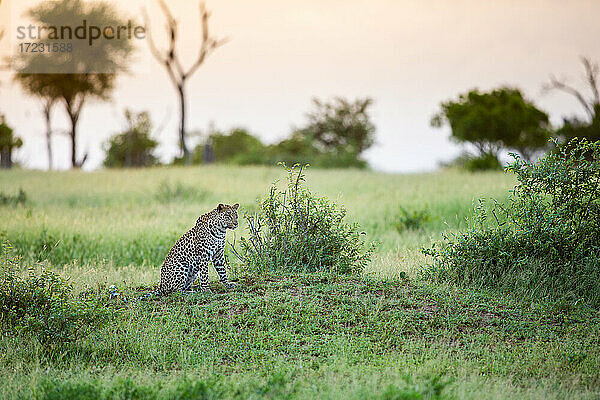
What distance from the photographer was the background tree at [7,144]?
41.9 metres

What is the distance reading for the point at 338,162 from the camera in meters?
46.0

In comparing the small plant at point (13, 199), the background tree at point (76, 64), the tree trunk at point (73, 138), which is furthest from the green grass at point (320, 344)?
the background tree at point (76, 64)

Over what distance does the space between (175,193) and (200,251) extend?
15722 millimetres

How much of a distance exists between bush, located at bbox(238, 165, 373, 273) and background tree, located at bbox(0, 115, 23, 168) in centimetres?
3406

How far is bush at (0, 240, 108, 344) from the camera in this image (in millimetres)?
9484

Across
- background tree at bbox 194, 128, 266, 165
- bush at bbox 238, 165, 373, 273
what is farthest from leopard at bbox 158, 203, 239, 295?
background tree at bbox 194, 128, 266, 165

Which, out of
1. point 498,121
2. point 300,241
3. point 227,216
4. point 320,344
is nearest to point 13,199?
point 300,241

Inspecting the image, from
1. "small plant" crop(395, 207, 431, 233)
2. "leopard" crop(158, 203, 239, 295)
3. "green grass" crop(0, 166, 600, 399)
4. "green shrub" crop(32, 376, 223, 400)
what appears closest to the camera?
"green shrub" crop(32, 376, 223, 400)

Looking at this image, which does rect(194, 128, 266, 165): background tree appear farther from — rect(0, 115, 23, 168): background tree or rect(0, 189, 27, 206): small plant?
rect(0, 189, 27, 206): small plant

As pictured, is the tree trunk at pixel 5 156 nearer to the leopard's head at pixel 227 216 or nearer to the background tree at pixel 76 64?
the background tree at pixel 76 64

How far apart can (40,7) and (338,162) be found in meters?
21.6

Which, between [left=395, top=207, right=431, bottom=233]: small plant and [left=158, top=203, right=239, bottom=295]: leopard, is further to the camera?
[left=395, top=207, right=431, bottom=233]: small plant

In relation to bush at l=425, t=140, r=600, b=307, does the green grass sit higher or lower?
lower

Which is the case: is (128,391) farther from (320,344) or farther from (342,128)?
(342,128)
